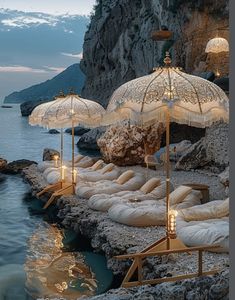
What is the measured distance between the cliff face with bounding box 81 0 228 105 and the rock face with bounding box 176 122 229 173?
7880mm

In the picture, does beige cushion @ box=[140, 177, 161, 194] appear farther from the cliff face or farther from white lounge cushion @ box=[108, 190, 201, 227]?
the cliff face

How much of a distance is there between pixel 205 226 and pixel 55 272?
3.07 meters

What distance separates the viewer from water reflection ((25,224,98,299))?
761cm

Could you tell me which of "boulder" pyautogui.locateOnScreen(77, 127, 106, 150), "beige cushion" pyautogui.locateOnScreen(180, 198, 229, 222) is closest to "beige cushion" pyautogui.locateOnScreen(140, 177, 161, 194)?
"beige cushion" pyautogui.locateOnScreen(180, 198, 229, 222)

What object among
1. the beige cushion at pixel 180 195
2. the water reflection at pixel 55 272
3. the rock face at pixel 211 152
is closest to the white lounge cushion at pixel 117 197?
the beige cushion at pixel 180 195

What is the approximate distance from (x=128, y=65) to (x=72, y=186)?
109ft

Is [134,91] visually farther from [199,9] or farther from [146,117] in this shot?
[199,9]

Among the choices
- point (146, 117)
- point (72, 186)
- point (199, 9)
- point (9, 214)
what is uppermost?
point (199, 9)

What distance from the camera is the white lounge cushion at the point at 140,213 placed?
30.0ft

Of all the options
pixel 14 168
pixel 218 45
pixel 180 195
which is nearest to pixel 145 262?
pixel 180 195

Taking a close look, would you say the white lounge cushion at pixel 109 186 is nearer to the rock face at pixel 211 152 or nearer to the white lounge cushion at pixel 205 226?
the white lounge cushion at pixel 205 226

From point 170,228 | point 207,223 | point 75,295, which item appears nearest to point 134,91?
point 170,228

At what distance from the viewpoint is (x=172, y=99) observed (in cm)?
665

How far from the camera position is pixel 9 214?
13891mm
